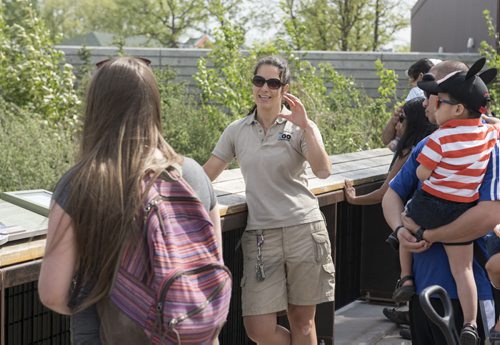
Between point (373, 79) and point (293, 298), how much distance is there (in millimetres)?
13321

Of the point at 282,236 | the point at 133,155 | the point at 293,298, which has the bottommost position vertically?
the point at 293,298

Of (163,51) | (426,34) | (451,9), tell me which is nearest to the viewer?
(163,51)

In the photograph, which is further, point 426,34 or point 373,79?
point 426,34

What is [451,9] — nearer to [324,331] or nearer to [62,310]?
[324,331]

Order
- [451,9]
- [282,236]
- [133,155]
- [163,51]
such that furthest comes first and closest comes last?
[451,9], [163,51], [282,236], [133,155]

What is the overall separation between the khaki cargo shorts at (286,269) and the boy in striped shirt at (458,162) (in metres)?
0.95

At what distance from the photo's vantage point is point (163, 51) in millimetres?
17703

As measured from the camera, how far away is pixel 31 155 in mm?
9672

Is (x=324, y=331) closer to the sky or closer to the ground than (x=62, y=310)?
closer to the ground

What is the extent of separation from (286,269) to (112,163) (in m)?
2.33

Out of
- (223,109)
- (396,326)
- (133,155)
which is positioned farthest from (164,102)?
(133,155)

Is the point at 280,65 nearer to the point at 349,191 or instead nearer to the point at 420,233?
the point at 349,191

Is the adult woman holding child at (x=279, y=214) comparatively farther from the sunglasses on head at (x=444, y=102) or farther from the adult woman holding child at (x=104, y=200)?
the adult woman holding child at (x=104, y=200)

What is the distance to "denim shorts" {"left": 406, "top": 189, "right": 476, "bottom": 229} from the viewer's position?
4.01 metres
